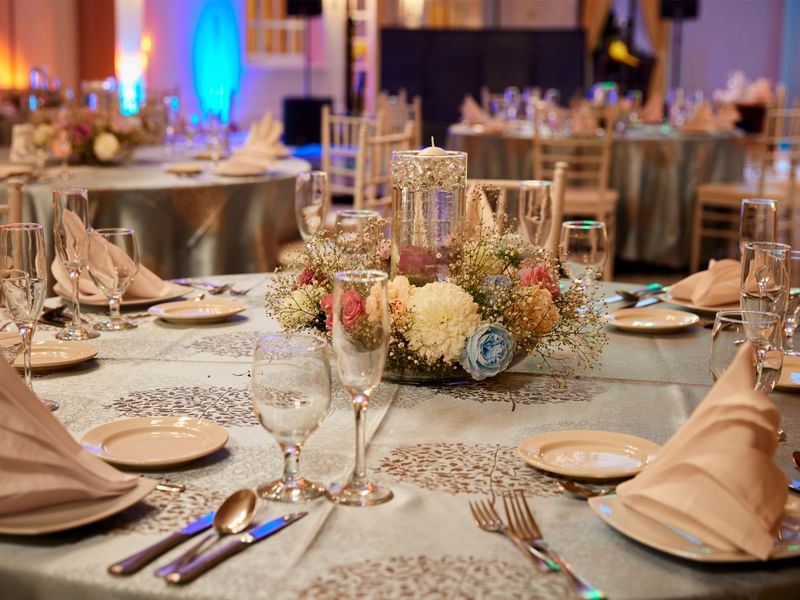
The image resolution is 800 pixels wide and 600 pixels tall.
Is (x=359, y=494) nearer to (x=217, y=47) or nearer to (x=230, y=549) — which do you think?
(x=230, y=549)

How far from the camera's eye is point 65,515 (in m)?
1.12

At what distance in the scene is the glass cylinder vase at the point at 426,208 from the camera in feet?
5.48

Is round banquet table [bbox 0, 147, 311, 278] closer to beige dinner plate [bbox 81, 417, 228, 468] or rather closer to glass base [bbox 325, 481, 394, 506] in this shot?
beige dinner plate [bbox 81, 417, 228, 468]

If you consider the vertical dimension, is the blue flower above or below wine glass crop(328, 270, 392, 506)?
below

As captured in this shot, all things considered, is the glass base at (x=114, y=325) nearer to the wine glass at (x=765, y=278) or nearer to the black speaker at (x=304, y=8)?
the wine glass at (x=765, y=278)

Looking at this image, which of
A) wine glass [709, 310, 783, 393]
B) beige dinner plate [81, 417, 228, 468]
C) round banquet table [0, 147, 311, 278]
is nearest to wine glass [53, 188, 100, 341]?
beige dinner plate [81, 417, 228, 468]

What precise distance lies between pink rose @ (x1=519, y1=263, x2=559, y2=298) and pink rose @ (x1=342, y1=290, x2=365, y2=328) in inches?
22.8

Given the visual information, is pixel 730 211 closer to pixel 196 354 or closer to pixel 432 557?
pixel 196 354

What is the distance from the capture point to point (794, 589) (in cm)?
104

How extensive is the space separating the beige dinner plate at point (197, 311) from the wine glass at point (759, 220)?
44.9 inches

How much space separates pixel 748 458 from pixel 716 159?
242 inches

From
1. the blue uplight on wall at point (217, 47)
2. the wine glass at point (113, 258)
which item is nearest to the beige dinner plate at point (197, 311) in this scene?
the wine glass at point (113, 258)

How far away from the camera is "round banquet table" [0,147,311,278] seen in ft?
12.3

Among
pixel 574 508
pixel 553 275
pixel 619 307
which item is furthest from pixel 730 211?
pixel 574 508
